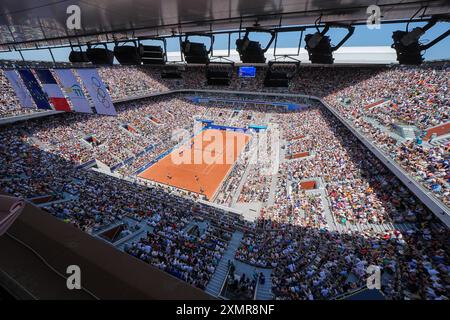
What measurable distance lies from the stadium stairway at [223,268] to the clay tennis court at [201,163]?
8.84m

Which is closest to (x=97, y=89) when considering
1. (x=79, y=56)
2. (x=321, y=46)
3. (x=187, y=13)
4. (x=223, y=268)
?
(x=79, y=56)

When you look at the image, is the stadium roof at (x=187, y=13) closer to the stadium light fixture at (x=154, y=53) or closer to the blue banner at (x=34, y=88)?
the stadium light fixture at (x=154, y=53)

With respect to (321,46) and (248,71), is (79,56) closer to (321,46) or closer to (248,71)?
(321,46)

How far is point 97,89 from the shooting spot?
33.3 ft

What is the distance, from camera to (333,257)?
950 cm

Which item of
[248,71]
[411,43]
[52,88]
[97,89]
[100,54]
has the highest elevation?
[248,71]

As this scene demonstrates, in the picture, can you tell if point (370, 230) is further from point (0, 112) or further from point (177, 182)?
point (0, 112)

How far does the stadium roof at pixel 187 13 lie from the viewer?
5723mm

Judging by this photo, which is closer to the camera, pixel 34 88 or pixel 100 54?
pixel 100 54

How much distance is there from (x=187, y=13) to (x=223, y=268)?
985cm

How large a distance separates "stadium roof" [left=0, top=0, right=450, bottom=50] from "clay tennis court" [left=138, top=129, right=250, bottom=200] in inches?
603

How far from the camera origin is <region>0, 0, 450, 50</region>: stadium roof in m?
5.72

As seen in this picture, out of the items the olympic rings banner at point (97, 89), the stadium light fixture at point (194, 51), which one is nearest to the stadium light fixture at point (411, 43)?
the stadium light fixture at point (194, 51)
